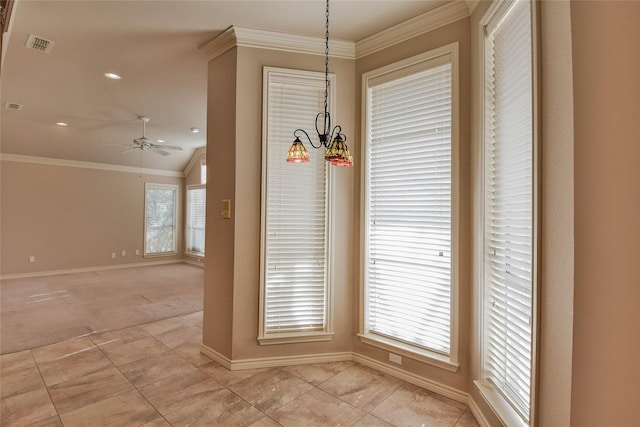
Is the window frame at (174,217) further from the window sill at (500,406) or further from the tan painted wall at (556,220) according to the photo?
the tan painted wall at (556,220)

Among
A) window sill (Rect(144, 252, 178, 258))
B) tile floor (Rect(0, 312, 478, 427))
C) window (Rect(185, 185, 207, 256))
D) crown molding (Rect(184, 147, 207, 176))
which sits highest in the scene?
crown molding (Rect(184, 147, 207, 176))

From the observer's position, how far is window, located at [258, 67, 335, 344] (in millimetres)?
2822

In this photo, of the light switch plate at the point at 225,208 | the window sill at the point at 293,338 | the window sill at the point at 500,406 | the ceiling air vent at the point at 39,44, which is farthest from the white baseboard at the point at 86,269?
the window sill at the point at 500,406

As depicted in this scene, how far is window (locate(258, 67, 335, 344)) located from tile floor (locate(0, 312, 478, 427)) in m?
0.42

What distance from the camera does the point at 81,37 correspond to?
2.90m

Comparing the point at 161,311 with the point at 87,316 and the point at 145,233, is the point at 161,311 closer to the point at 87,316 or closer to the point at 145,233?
the point at 87,316

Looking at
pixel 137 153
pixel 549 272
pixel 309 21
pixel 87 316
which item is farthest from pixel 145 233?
pixel 549 272

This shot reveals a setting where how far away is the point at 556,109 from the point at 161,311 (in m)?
5.03

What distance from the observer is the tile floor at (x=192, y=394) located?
7.01 feet

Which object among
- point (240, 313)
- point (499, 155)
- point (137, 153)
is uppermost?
point (137, 153)

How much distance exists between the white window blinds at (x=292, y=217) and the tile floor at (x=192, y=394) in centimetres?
48

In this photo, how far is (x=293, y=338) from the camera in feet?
9.39

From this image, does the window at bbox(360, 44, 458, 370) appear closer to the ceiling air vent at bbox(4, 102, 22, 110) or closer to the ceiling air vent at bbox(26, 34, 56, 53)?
the ceiling air vent at bbox(26, 34, 56, 53)

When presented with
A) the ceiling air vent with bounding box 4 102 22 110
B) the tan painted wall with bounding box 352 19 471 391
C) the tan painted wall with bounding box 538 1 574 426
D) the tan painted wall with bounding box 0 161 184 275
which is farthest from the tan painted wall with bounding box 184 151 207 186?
the tan painted wall with bounding box 538 1 574 426
